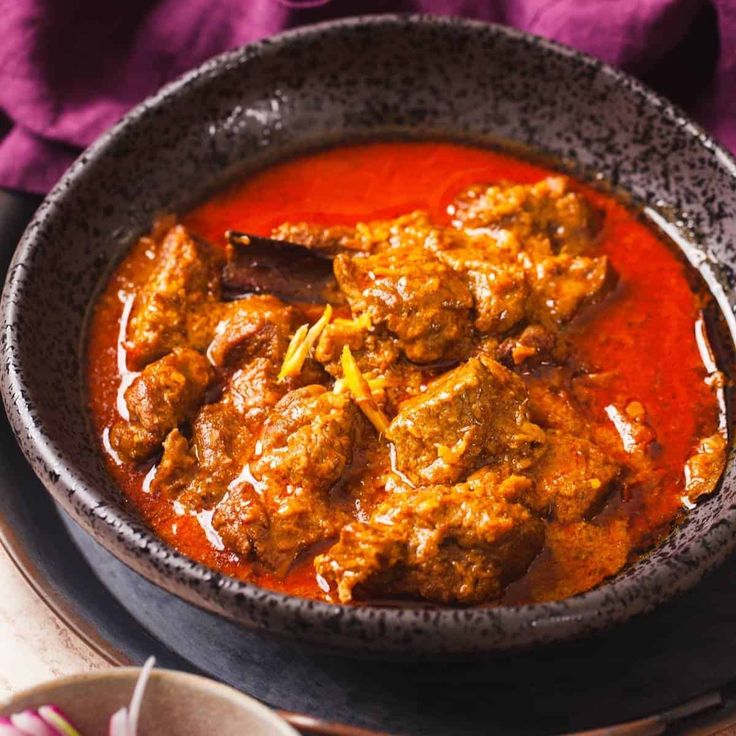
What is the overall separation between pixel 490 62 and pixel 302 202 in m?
0.97

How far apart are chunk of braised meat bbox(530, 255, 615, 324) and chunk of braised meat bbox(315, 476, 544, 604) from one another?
2.93 ft

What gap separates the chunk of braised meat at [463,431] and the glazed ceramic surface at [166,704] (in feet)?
3.11

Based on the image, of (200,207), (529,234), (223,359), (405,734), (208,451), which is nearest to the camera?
(405,734)

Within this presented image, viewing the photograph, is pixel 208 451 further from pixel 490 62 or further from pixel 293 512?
pixel 490 62

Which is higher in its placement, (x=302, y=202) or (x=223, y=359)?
(x=302, y=202)

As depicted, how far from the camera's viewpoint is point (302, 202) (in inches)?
178

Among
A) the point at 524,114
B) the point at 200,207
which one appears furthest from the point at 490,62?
the point at 200,207

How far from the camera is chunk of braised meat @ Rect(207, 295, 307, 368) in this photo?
12.6ft

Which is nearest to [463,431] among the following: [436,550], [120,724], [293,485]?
[436,550]

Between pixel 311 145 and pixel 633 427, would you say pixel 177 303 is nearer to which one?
pixel 311 145

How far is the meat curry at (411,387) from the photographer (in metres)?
3.44

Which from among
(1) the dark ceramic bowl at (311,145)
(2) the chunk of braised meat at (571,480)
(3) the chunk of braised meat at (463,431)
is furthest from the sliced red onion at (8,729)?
(2) the chunk of braised meat at (571,480)

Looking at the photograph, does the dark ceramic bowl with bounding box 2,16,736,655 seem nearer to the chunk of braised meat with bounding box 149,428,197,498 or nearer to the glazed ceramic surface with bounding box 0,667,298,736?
the chunk of braised meat with bounding box 149,428,197,498

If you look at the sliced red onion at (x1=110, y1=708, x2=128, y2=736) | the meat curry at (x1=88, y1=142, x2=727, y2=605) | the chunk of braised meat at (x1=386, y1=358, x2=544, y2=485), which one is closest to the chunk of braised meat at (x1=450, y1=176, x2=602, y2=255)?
the meat curry at (x1=88, y1=142, x2=727, y2=605)
